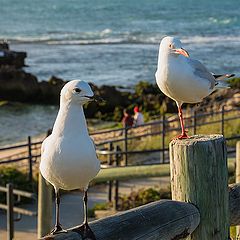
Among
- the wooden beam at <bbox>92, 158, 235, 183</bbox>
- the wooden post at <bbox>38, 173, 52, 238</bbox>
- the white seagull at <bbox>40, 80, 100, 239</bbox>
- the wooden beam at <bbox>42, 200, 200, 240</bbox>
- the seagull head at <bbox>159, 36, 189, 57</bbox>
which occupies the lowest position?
the wooden post at <bbox>38, 173, 52, 238</bbox>

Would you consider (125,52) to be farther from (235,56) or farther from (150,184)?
(150,184)

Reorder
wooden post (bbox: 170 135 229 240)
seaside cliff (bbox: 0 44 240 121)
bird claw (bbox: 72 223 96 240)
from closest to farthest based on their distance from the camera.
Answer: bird claw (bbox: 72 223 96 240) < wooden post (bbox: 170 135 229 240) < seaside cliff (bbox: 0 44 240 121)

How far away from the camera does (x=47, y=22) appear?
83188 mm

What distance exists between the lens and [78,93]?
9.95 ft

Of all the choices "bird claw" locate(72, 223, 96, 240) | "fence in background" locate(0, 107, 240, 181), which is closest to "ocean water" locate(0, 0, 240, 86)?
"fence in background" locate(0, 107, 240, 181)

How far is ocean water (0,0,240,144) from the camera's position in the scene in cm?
3719

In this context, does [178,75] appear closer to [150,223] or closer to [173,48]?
[173,48]

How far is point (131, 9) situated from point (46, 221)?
98518mm

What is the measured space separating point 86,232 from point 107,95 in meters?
25.4

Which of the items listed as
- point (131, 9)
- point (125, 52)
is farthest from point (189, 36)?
point (131, 9)

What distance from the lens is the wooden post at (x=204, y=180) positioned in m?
3.50

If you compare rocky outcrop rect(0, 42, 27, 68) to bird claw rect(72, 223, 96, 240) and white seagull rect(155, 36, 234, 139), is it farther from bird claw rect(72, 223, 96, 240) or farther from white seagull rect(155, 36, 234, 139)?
bird claw rect(72, 223, 96, 240)

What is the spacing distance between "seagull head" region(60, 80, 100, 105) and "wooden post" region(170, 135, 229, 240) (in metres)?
0.69

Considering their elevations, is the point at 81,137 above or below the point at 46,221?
above
